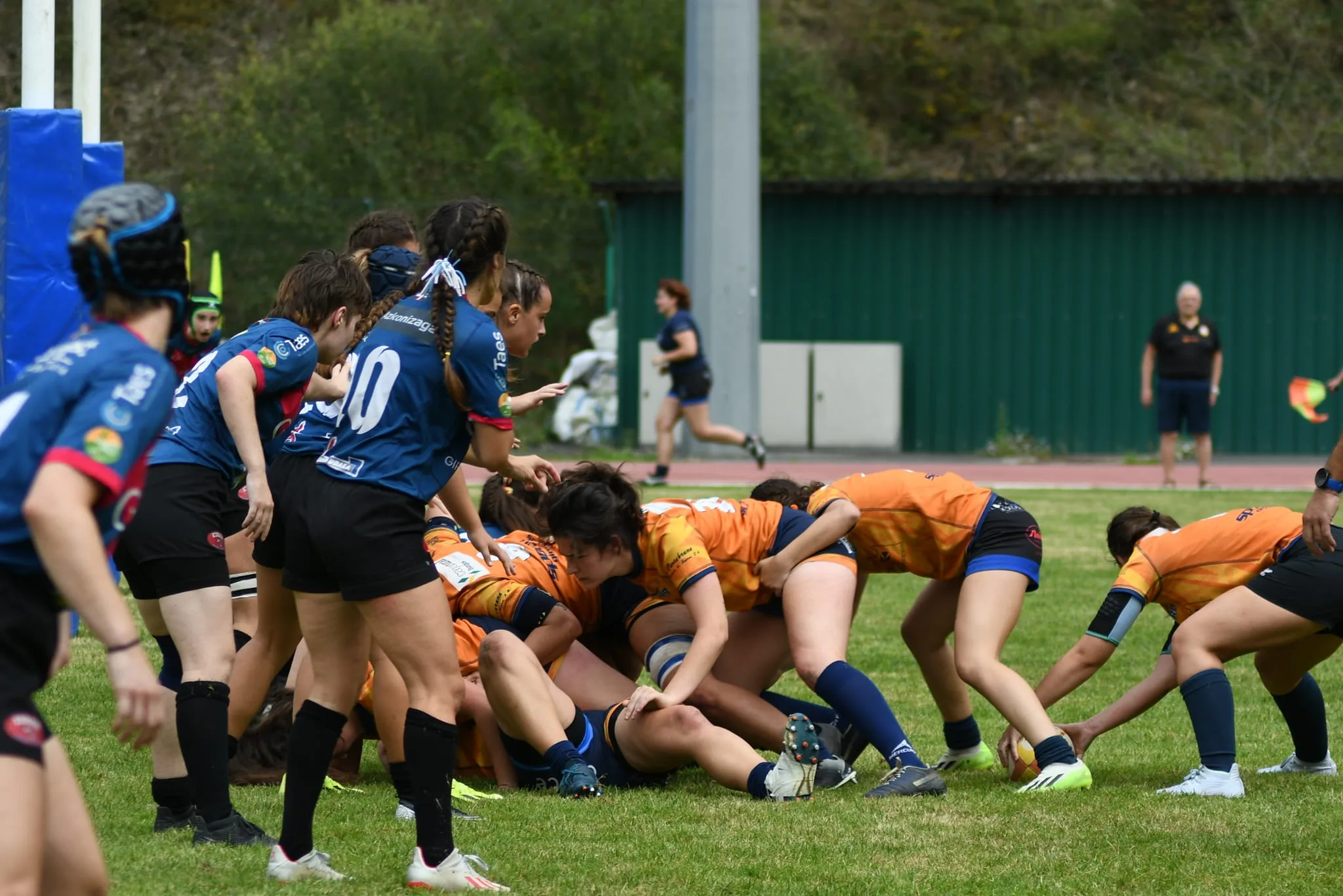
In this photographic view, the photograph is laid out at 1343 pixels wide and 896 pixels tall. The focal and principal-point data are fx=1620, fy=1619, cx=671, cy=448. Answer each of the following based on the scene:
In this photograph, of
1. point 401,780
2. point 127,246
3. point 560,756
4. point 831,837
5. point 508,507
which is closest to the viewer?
point 127,246

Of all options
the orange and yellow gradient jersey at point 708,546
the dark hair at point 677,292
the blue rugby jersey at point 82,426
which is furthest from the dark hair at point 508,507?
the dark hair at point 677,292

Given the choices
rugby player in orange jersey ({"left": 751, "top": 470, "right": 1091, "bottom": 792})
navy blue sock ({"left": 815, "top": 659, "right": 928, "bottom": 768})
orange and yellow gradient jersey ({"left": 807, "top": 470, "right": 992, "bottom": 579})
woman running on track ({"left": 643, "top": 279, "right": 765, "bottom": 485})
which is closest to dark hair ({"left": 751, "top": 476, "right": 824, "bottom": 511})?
rugby player in orange jersey ({"left": 751, "top": 470, "right": 1091, "bottom": 792})

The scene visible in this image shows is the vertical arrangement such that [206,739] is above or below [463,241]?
below

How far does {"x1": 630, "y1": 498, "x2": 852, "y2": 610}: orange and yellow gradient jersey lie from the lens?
202 inches

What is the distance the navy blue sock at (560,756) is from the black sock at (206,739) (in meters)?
1.11

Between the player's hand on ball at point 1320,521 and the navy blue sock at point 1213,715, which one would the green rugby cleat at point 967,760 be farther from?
the player's hand on ball at point 1320,521

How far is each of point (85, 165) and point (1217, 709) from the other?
5768 mm

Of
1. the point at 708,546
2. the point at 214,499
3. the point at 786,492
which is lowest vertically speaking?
the point at 708,546

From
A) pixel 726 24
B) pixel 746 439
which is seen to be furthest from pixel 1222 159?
pixel 746 439

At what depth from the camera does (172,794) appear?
15.0 ft

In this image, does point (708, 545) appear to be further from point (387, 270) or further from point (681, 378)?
point (681, 378)

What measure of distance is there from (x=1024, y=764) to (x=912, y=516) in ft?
2.99

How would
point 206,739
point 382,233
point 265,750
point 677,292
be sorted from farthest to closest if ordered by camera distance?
Result: point 677,292, point 382,233, point 265,750, point 206,739

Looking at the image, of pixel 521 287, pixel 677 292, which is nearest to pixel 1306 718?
pixel 521 287
